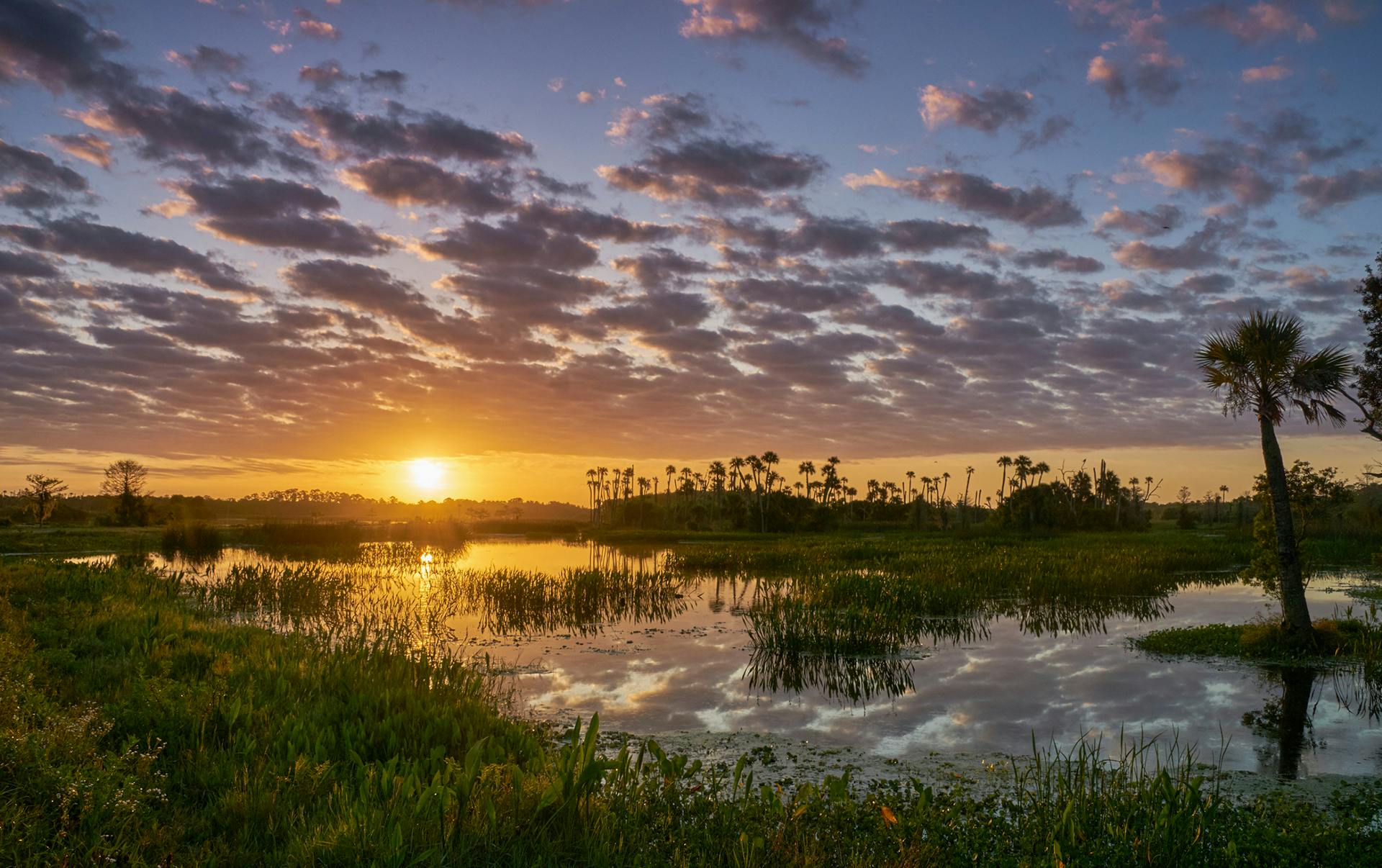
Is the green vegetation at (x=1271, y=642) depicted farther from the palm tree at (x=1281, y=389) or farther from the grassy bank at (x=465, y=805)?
the grassy bank at (x=465, y=805)

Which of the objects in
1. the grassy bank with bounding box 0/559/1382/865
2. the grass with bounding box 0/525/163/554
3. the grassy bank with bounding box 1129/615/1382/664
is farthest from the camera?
the grass with bounding box 0/525/163/554

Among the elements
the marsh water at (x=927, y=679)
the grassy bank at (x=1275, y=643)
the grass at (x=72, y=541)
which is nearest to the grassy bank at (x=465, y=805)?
the marsh water at (x=927, y=679)

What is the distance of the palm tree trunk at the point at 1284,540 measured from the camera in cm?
1959

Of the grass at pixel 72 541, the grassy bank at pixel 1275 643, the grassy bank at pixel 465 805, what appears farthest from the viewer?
the grass at pixel 72 541

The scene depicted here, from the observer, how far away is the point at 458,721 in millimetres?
11695

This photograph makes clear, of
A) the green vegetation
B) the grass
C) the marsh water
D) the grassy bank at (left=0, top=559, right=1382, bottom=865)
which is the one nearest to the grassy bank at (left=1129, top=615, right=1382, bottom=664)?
the green vegetation

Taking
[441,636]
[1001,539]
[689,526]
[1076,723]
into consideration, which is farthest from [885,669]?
[689,526]

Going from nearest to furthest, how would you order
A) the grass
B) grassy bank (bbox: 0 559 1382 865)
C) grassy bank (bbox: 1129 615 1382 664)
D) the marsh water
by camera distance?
grassy bank (bbox: 0 559 1382 865) → the marsh water → grassy bank (bbox: 1129 615 1382 664) → the grass

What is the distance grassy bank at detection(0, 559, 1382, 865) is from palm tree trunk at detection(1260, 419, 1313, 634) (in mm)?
11446

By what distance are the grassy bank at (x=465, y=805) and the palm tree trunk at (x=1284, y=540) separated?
11446 mm

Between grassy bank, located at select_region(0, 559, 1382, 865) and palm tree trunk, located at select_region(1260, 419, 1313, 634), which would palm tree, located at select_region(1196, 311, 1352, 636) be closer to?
palm tree trunk, located at select_region(1260, 419, 1313, 634)

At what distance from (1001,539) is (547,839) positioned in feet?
225

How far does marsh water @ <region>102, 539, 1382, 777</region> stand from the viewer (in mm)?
13586

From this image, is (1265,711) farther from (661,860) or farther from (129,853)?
(129,853)
